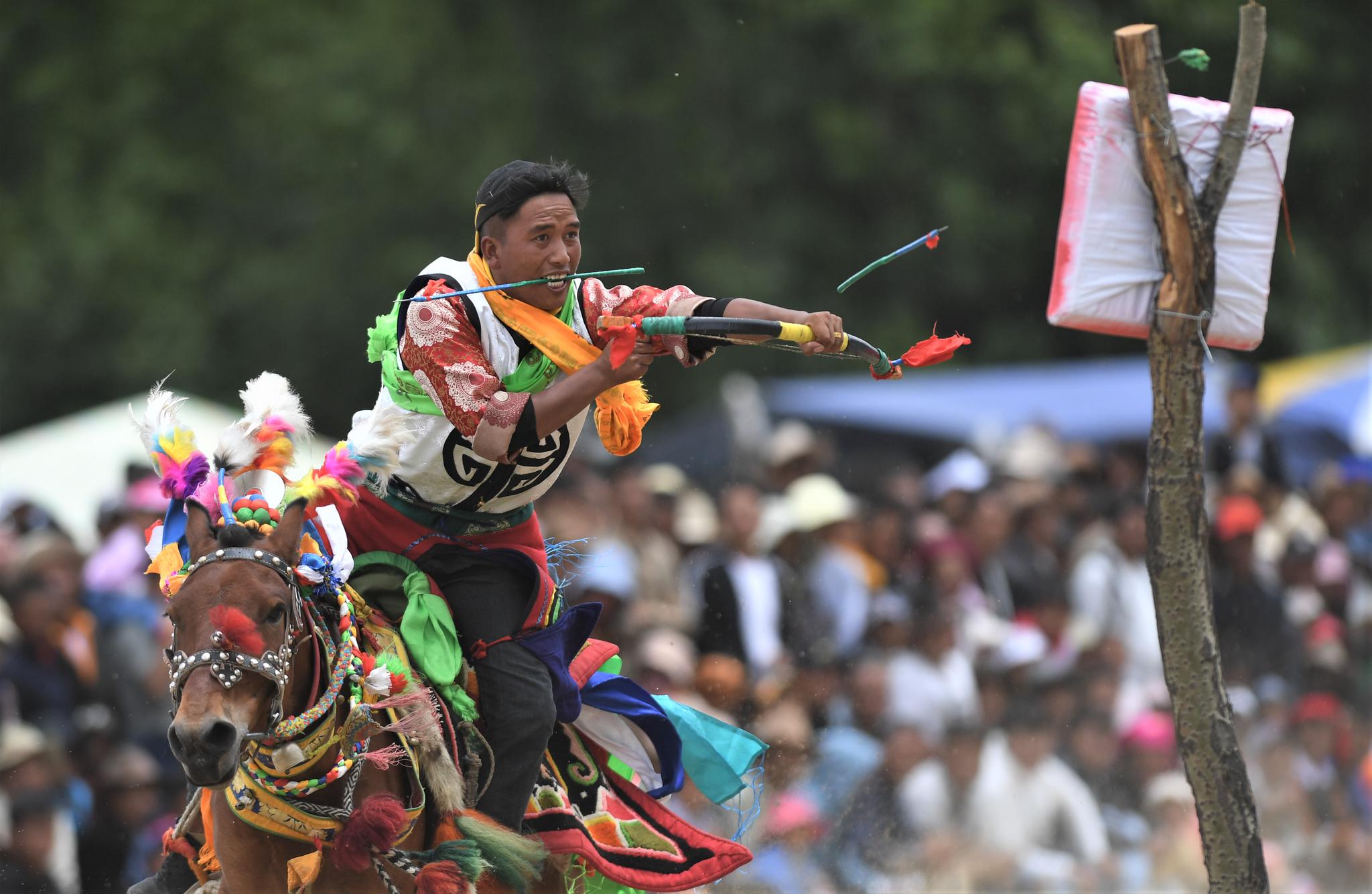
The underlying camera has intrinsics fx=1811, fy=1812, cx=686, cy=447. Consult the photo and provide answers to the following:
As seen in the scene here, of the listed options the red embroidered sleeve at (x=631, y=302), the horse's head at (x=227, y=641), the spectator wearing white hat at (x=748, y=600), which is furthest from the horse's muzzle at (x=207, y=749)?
the spectator wearing white hat at (x=748, y=600)

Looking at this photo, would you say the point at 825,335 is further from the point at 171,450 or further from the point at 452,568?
the point at 171,450

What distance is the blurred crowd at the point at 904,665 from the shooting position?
26.3 ft

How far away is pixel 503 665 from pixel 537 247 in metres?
1.16

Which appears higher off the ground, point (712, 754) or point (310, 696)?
point (310, 696)

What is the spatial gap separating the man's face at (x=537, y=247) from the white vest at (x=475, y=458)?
0.33 feet

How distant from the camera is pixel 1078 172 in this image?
5.60 metres

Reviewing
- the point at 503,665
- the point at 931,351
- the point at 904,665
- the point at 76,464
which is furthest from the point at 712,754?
the point at 76,464

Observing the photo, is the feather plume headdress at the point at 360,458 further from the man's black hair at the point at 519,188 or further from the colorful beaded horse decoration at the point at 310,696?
the man's black hair at the point at 519,188

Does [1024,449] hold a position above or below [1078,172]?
below

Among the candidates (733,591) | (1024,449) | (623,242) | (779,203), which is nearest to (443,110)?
(623,242)

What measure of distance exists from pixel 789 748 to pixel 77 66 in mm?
12186

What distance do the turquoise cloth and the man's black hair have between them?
1.66 metres

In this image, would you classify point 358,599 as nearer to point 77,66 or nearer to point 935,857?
point 935,857

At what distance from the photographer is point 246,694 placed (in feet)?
13.7
